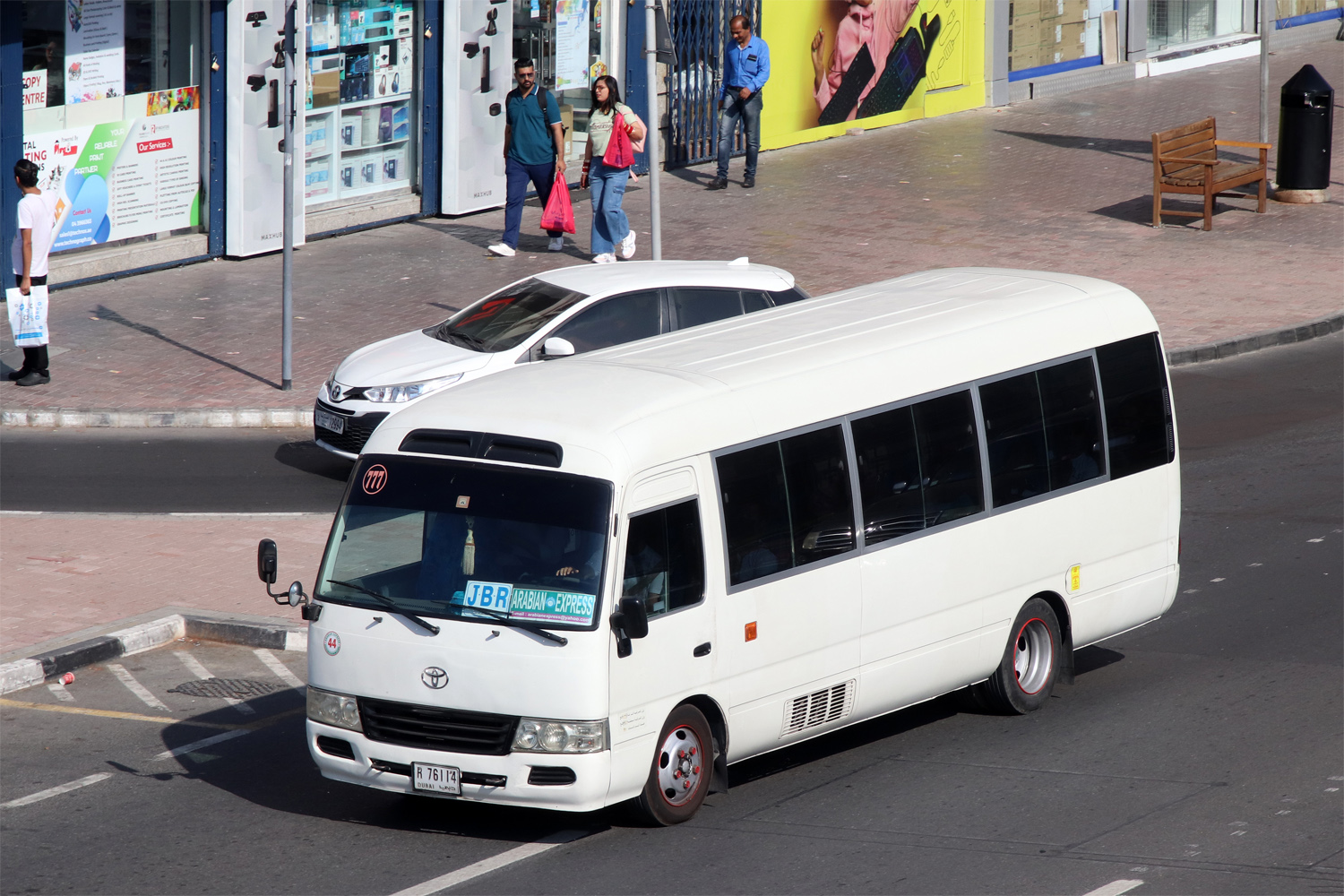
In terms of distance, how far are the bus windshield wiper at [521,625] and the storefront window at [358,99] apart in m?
15.1

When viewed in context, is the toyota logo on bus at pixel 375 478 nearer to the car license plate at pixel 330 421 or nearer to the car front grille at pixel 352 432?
the car front grille at pixel 352 432

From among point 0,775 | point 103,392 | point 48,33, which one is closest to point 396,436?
point 0,775

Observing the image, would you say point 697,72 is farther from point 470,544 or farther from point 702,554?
point 470,544

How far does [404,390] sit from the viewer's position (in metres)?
13.4

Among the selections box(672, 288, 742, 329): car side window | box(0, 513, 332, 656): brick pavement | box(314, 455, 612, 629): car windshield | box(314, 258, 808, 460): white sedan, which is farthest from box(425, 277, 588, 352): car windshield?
box(314, 455, 612, 629): car windshield

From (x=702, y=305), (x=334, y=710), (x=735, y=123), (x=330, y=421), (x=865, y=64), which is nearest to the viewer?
(x=334, y=710)

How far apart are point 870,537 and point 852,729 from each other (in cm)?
136

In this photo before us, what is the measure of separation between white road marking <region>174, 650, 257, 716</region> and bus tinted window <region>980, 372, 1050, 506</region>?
13.8 feet

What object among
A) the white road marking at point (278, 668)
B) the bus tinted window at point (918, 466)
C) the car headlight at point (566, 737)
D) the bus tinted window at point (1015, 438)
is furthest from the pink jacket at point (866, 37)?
the car headlight at point (566, 737)

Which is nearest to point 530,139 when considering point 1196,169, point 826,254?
point 826,254

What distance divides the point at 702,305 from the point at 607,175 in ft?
20.0

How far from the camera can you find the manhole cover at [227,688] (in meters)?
9.89

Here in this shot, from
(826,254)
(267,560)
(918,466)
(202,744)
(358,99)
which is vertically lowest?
(202,744)

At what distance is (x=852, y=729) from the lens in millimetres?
9477
